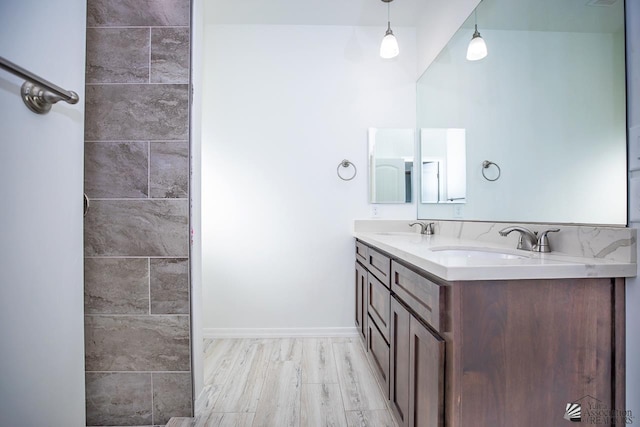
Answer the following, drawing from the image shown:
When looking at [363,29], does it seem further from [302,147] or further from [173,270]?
[173,270]

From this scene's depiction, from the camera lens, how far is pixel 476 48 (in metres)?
1.76

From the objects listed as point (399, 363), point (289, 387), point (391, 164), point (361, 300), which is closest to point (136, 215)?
point (289, 387)

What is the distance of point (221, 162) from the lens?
2508 millimetres

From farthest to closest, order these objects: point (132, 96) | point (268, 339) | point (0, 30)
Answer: point (268, 339) < point (132, 96) < point (0, 30)

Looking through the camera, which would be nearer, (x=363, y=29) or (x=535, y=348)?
(x=535, y=348)

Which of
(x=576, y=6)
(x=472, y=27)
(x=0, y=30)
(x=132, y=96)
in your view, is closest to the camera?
(x=0, y=30)

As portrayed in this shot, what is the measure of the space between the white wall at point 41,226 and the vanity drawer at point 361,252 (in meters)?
1.55

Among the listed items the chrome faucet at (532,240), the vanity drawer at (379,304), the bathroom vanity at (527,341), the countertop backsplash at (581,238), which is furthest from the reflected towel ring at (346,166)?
the bathroom vanity at (527,341)

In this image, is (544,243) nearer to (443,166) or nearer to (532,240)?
(532,240)

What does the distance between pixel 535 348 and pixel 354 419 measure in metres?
1.01

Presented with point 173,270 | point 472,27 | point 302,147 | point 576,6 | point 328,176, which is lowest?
point 173,270

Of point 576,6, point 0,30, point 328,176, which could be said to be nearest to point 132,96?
point 0,30

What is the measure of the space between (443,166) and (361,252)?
2.88ft

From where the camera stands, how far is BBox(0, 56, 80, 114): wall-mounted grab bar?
0.72m
